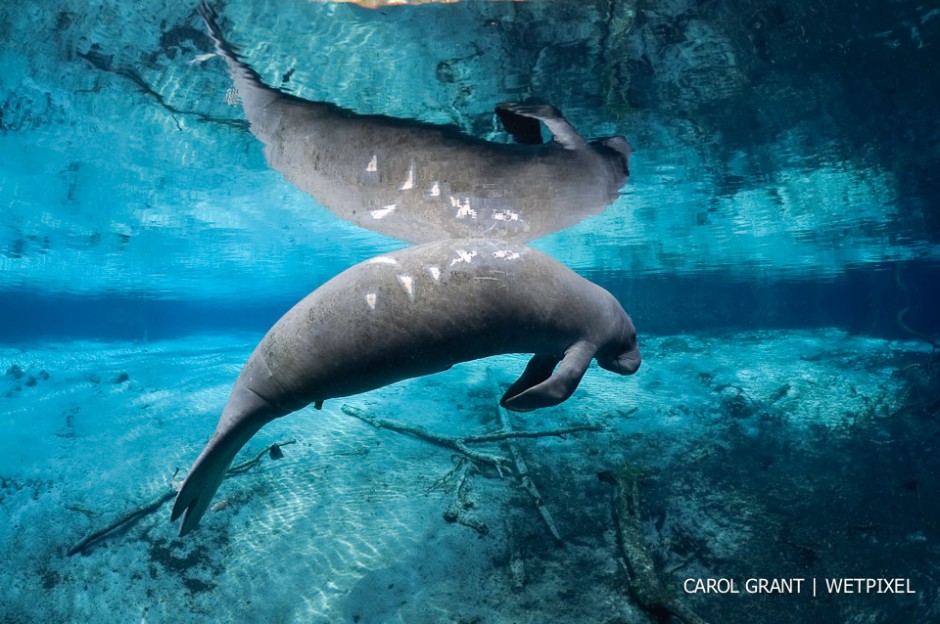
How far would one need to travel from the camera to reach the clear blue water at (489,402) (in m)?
4.37

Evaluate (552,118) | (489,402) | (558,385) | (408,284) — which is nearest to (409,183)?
(552,118)

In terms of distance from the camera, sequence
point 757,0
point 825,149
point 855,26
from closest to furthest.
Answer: point 757,0 → point 855,26 → point 825,149

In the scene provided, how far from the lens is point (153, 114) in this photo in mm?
8719

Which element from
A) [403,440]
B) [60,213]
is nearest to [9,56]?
[403,440]

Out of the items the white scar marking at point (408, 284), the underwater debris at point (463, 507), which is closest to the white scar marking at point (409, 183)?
the white scar marking at point (408, 284)

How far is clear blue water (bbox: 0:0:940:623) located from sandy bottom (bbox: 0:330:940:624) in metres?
0.04

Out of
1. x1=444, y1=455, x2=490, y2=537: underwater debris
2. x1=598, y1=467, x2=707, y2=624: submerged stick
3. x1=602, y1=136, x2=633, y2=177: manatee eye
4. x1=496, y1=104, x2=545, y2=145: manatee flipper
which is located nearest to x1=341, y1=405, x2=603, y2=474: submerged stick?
x1=444, y1=455, x2=490, y2=537: underwater debris

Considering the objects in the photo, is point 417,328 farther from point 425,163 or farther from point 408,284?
point 425,163

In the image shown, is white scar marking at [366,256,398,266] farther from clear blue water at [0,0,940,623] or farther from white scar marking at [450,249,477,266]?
clear blue water at [0,0,940,623]

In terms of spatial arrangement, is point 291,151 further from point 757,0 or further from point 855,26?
point 855,26

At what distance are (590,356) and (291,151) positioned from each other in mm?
6371

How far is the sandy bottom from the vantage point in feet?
13.4

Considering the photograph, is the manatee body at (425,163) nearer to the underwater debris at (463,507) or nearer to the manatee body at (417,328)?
the manatee body at (417,328)

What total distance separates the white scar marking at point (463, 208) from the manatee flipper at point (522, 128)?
1.15m
